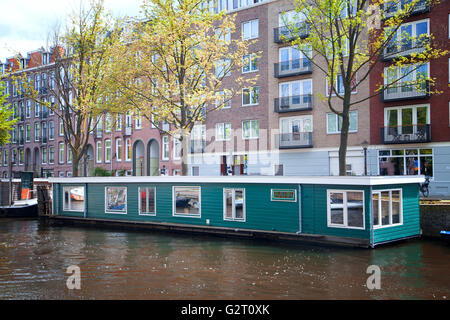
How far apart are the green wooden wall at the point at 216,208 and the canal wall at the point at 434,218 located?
5.44 meters

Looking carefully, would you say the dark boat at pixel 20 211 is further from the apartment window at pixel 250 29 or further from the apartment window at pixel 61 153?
the apartment window at pixel 61 153

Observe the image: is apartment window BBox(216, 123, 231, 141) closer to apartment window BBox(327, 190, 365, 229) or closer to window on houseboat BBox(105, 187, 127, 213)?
window on houseboat BBox(105, 187, 127, 213)

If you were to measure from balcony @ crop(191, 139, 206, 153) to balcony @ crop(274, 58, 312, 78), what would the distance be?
29.2ft

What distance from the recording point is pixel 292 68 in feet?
111

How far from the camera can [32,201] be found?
31.9 metres

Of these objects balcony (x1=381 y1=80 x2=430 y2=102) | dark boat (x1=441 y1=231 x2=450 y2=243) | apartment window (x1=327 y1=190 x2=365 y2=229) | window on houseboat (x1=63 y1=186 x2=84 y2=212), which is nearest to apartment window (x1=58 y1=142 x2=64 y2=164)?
window on houseboat (x1=63 y1=186 x2=84 y2=212)

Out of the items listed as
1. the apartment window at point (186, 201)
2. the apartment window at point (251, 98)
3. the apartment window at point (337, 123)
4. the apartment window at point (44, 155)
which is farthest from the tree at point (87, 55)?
the apartment window at point (44, 155)

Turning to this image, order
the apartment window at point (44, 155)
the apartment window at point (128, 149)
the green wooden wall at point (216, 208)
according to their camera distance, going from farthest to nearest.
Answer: the apartment window at point (44, 155), the apartment window at point (128, 149), the green wooden wall at point (216, 208)

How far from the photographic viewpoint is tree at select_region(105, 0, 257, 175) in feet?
76.9

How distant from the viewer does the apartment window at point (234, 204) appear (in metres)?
19.0
